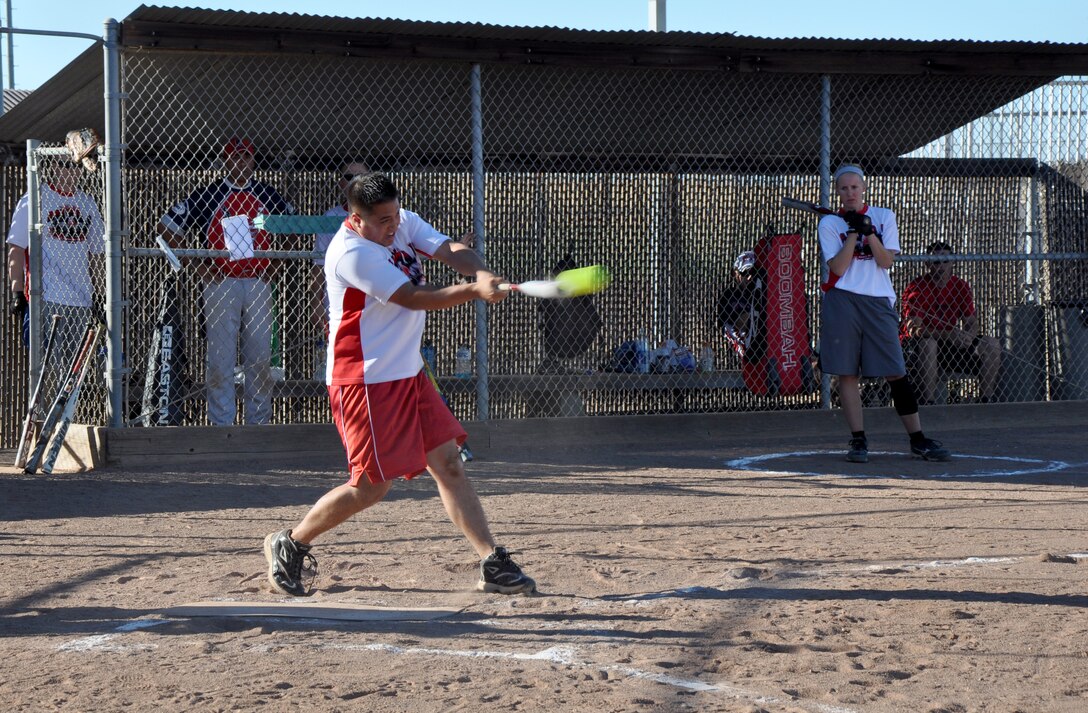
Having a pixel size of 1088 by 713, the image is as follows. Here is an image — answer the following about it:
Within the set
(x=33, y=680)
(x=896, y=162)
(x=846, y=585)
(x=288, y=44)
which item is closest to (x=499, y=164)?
(x=288, y=44)

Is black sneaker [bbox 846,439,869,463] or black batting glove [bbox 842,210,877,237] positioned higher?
black batting glove [bbox 842,210,877,237]

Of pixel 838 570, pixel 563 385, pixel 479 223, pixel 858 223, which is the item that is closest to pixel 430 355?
pixel 563 385

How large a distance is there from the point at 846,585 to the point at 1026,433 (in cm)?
630

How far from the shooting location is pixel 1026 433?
10.9 metres

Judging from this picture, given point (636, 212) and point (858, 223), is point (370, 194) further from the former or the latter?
point (636, 212)

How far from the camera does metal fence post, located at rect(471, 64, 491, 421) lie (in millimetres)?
9734

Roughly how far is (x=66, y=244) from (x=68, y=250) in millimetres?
45

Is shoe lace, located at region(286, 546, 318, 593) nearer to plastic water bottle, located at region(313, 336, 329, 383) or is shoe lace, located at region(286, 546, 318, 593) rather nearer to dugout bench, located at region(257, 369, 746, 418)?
dugout bench, located at region(257, 369, 746, 418)

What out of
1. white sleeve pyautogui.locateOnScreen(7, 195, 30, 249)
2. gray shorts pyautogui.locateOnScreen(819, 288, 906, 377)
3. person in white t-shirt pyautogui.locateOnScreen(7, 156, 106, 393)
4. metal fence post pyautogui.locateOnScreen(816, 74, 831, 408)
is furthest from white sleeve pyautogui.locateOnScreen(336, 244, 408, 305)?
metal fence post pyautogui.locateOnScreen(816, 74, 831, 408)

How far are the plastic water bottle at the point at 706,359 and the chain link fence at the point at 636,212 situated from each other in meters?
0.02

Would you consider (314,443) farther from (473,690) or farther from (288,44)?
(473,690)

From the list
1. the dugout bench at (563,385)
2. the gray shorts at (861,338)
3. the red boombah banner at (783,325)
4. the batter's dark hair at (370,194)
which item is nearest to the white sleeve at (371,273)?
the batter's dark hair at (370,194)

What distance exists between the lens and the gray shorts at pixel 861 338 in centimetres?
884

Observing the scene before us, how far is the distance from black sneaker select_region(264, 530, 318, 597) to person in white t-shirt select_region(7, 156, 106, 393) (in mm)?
4883
